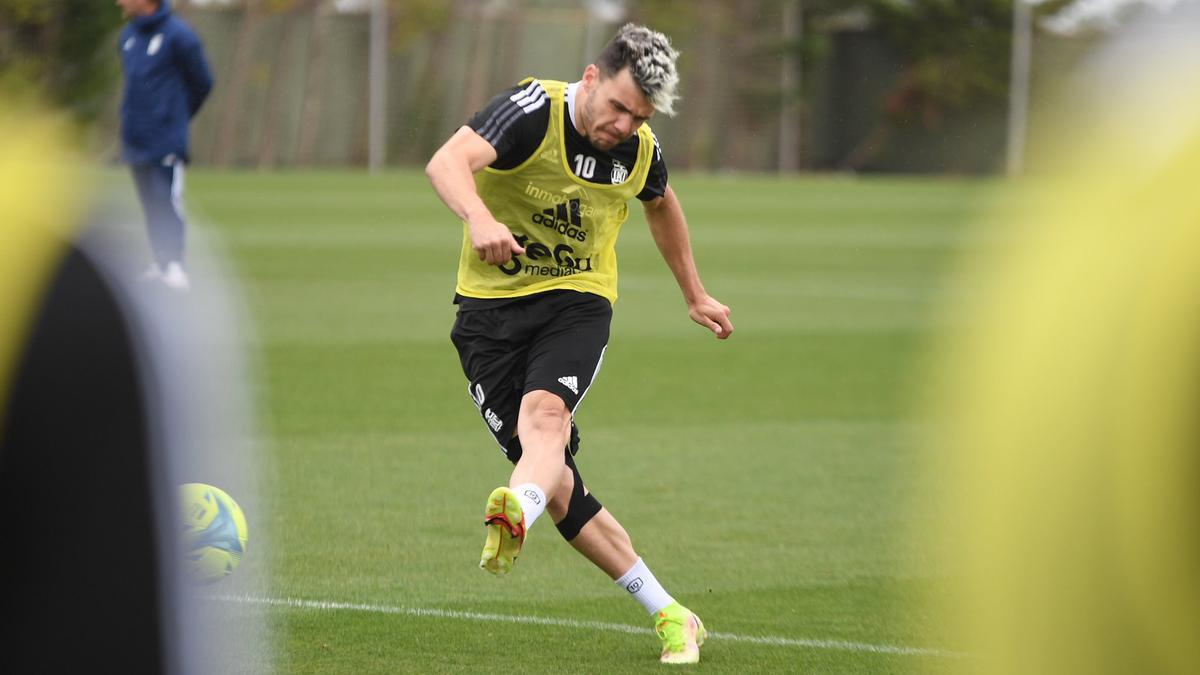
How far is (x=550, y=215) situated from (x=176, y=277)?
3.81 m

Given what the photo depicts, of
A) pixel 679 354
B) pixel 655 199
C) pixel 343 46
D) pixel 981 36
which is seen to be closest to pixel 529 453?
pixel 655 199

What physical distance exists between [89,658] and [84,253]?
1.45 feet

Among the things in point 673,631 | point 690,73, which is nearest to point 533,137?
point 673,631

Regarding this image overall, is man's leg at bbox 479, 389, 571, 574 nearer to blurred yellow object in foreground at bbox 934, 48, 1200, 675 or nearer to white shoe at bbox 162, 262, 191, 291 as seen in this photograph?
white shoe at bbox 162, 262, 191, 291

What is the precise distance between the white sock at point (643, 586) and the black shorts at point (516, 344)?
0.49m

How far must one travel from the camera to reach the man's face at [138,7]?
14.6 m

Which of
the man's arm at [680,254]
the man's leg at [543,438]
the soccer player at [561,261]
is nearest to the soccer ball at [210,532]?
the man's leg at [543,438]

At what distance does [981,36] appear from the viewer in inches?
→ 1706

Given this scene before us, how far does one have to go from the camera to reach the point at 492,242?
16.5 feet

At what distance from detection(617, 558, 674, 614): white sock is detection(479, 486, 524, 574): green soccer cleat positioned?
79 cm

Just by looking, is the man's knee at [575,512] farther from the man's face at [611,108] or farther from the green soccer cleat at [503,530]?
the man's face at [611,108]

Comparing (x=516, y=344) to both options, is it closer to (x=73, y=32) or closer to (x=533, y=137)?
(x=533, y=137)

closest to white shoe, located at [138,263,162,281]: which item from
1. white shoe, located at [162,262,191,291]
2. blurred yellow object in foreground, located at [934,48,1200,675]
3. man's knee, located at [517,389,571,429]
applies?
white shoe, located at [162,262,191,291]

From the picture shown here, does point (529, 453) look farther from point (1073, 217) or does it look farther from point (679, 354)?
point (679, 354)
